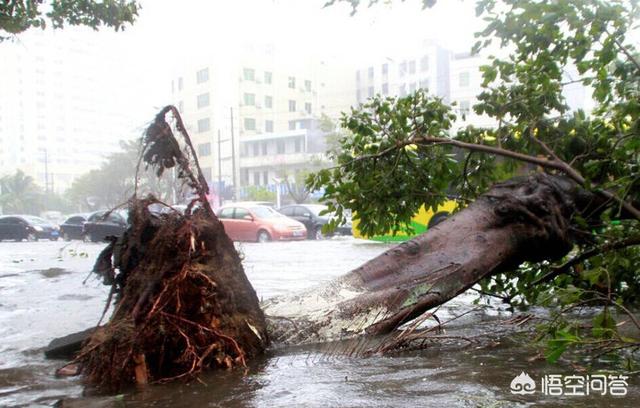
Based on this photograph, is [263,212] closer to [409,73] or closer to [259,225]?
[259,225]

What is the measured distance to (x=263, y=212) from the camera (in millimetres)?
20375

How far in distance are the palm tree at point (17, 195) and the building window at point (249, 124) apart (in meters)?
22.7

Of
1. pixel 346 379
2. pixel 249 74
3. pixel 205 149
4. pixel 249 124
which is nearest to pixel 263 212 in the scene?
pixel 346 379

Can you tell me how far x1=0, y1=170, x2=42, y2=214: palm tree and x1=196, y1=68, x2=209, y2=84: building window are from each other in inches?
788

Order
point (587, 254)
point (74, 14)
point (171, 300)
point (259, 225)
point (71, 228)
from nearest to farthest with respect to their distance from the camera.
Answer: point (171, 300) → point (587, 254) → point (74, 14) → point (259, 225) → point (71, 228)

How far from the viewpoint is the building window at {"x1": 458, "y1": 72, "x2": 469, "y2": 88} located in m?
51.2

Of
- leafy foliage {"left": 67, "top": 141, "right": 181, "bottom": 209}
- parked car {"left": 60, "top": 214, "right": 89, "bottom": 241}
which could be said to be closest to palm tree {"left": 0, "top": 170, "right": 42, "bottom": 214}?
leafy foliage {"left": 67, "top": 141, "right": 181, "bottom": 209}

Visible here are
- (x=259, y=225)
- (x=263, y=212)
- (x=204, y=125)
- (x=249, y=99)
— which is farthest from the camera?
(x=249, y=99)

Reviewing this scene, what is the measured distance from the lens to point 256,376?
10.5 feet

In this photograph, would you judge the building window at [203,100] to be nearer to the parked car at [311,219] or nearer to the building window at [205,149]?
the building window at [205,149]

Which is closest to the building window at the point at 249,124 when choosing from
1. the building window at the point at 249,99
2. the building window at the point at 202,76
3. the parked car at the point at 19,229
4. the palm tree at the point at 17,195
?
the building window at the point at 249,99

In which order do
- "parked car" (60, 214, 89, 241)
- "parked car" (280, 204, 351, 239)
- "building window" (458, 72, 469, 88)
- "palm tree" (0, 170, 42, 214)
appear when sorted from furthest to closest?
1. "palm tree" (0, 170, 42, 214)
2. "building window" (458, 72, 469, 88)
3. "parked car" (60, 214, 89, 241)
4. "parked car" (280, 204, 351, 239)

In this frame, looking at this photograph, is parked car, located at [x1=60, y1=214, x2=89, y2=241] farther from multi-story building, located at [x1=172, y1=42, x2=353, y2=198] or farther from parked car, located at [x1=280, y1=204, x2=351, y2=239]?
multi-story building, located at [x1=172, y1=42, x2=353, y2=198]

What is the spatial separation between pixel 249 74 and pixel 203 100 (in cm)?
545
